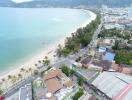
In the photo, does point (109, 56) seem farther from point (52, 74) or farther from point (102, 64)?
point (52, 74)

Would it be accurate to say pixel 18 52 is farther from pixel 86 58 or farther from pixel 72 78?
pixel 72 78

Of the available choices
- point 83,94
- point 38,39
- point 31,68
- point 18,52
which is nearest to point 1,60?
point 18,52

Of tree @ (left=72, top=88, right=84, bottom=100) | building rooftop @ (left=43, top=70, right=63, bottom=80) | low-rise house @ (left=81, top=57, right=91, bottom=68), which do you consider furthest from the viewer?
low-rise house @ (left=81, top=57, right=91, bottom=68)

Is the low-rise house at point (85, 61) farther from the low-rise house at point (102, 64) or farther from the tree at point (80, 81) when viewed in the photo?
the tree at point (80, 81)

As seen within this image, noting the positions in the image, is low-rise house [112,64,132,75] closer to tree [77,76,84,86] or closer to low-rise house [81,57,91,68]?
low-rise house [81,57,91,68]

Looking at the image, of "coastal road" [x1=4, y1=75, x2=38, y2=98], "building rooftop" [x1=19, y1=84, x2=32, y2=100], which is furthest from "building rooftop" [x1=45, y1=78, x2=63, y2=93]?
"coastal road" [x1=4, y1=75, x2=38, y2=98]

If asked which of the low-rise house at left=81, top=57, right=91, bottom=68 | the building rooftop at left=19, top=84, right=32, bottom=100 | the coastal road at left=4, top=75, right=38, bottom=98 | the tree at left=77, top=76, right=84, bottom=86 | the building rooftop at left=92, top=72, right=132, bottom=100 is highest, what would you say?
the building rooftop at left=92, top=72, right=132, bottom=100

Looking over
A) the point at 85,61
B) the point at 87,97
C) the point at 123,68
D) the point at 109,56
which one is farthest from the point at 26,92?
the point at 109,56

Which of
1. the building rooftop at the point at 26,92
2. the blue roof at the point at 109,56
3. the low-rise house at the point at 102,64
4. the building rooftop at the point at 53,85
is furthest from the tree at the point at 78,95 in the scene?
the blue roof at the point at 109,56
